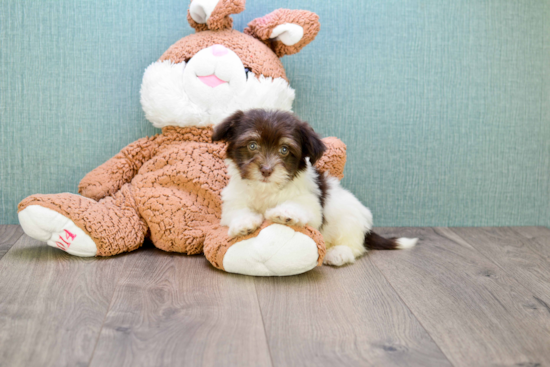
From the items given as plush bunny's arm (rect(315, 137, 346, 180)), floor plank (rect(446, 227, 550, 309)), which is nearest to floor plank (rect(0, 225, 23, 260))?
plush bunny's arm (rect(315, 137, 346, 180))

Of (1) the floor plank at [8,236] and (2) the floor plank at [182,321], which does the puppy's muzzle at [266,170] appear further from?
(1) the floor plank at [8,236]

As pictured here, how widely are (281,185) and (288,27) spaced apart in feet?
2.77

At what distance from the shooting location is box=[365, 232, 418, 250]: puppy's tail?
244cm

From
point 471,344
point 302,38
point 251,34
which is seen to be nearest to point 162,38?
point 251,34

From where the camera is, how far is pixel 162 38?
8.83ft

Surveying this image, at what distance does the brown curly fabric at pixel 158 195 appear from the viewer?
7.09 ft

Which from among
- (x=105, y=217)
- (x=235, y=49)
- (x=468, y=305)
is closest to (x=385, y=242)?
(x=468, y=305)

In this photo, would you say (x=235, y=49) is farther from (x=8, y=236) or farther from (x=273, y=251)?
(x=8, y=236)

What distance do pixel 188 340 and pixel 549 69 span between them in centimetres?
254

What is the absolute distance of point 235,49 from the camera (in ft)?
7.80

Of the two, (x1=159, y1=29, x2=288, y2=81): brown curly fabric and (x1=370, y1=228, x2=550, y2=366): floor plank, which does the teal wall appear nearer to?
(x1=159, y1=29, x2=288, y2=81): brown curly fabric

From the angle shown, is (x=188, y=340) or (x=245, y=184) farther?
(x=245, y=184)

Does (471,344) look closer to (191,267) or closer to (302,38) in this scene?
(191,267)

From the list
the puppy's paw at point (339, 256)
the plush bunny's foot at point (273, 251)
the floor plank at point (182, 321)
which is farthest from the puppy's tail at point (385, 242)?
the floor plank at point (182, 321)
